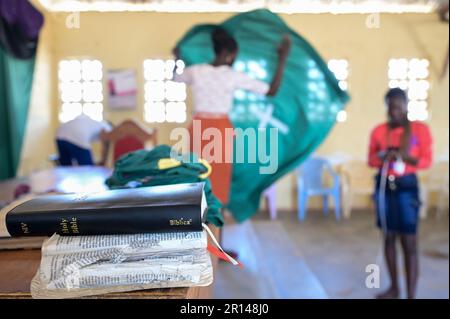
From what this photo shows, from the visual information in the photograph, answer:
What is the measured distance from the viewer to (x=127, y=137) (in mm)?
2848

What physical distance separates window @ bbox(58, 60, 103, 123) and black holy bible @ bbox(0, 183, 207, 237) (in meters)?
3.31

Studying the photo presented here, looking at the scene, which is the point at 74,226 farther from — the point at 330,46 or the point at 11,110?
the point at 330,46

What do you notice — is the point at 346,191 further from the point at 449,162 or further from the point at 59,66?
the point at 59,66

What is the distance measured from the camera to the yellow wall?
13.8 feet

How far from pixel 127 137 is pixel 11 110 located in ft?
3.07

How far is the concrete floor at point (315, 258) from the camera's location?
7.88 feet

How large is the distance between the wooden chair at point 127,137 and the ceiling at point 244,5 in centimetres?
142

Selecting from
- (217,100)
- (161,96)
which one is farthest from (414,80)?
(217,100)

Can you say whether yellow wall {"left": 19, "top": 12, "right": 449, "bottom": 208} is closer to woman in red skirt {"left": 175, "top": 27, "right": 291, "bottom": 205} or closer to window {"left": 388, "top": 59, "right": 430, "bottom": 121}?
window {"left": 388, "top": 59, "right": 430, "bottom": 121}

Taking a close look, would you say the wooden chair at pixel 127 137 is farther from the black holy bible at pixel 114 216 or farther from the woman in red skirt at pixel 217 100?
the black holy bible at pixel 114 216

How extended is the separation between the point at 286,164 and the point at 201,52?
1.00m

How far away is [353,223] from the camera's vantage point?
414cm

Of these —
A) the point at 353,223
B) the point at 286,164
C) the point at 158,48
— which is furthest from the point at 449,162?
the point at 158,48

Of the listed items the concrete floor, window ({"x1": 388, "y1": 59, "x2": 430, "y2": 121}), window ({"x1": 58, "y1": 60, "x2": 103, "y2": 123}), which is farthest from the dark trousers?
window ({"x1": 388, "y1": 59, "x2": 430, "y2": 121})
